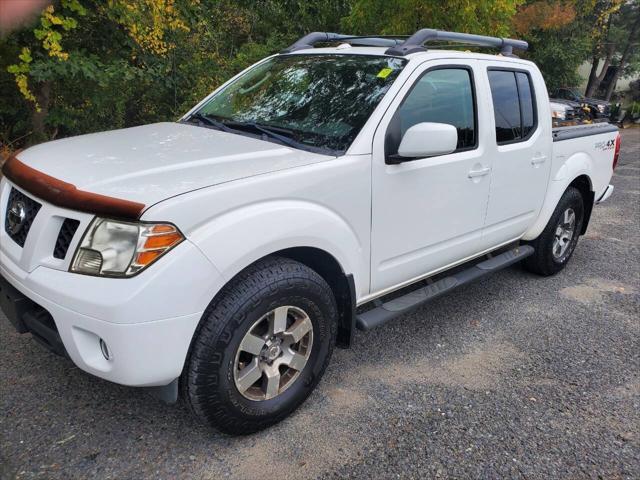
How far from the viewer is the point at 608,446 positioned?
8.41 feet

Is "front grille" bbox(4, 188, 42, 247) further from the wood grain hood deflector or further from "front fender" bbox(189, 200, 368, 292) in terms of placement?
"front fender" bbox(189, 200, 368, 292)

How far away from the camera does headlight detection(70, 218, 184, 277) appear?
1970mm

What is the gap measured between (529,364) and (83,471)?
2605mm

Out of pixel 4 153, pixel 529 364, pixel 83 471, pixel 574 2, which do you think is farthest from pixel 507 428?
pixel 574 2

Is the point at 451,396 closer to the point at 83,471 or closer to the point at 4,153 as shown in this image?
the point at 83,471

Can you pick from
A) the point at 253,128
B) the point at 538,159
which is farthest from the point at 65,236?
the point at 538,159

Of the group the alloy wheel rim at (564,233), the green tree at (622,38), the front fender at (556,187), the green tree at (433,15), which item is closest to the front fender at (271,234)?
the front fender at (556,187)

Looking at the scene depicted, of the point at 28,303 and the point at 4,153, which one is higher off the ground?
the point at 28,303

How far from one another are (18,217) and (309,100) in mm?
1670

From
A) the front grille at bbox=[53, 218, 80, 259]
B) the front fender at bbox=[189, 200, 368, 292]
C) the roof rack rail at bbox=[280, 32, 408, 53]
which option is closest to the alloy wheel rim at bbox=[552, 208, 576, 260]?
the roof rack rail at bbox=[280, 32, 408, 53]

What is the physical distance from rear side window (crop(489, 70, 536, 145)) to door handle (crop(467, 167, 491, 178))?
0.89ft

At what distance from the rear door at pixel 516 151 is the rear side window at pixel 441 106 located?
9.3 inches

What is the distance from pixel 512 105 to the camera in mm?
3781

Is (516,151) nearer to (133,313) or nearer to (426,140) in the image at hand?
(426,140)
